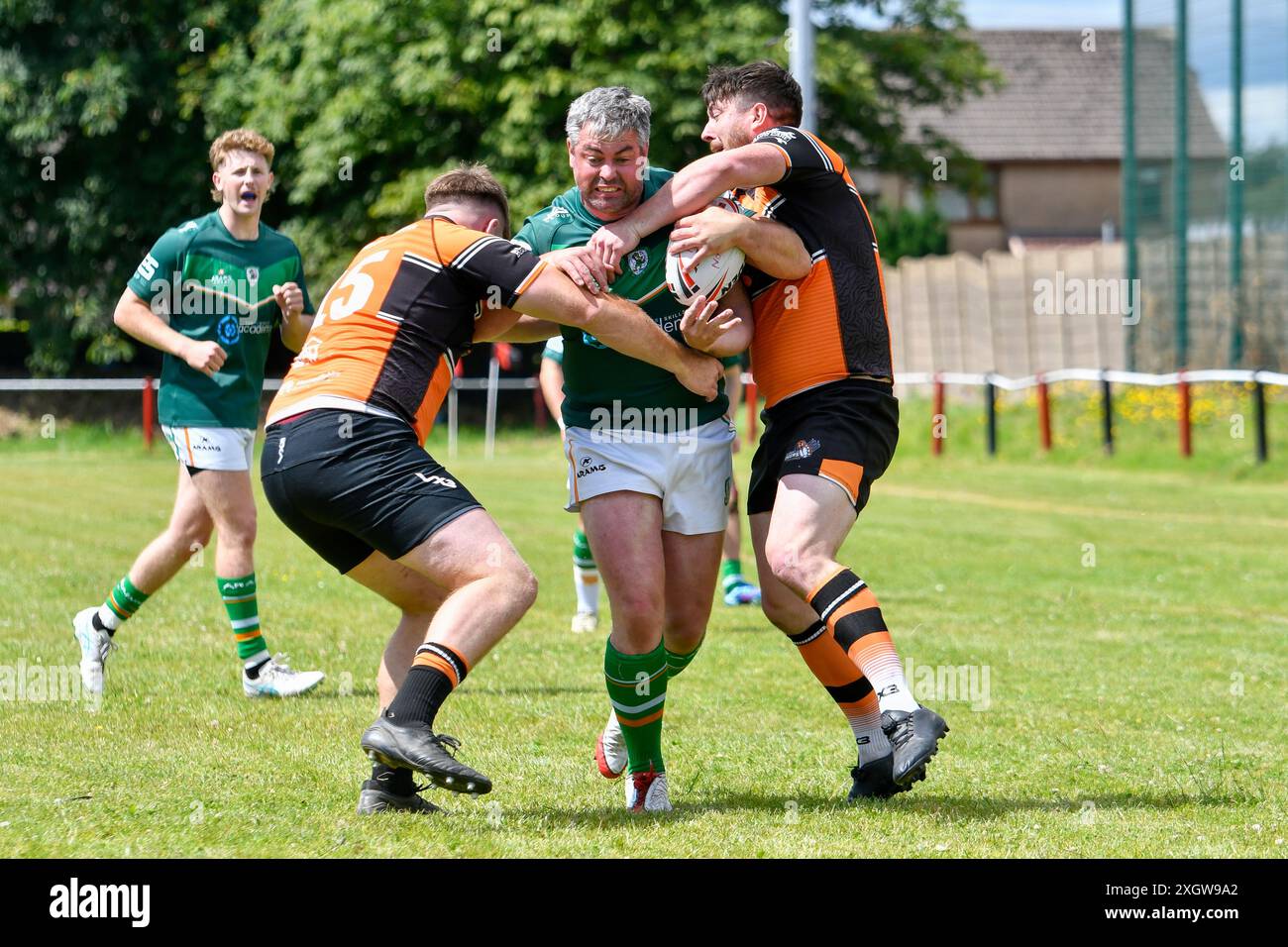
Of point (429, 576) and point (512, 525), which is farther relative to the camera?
point (512, 525)

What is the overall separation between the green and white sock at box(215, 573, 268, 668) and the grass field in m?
0.20

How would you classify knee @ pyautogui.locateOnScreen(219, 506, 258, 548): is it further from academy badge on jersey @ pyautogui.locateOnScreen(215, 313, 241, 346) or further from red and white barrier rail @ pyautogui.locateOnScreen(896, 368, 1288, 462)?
red and white barrier rail @ pyautogui.locateOnScreen(896, 368, 1288, 462)

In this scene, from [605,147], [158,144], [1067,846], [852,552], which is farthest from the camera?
[158,144]

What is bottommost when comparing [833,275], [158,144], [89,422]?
[89,422]

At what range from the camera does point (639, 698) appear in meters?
5.42

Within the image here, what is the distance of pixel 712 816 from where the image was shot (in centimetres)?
529

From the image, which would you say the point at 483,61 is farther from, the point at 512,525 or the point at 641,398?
the point at 641,398

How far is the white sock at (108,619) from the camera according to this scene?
764cm

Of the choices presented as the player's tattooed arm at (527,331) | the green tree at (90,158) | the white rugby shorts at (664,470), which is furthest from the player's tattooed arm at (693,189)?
the green tree at (90,158)

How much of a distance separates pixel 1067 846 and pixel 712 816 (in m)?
1.12

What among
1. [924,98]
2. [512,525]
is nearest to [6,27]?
[924,98]

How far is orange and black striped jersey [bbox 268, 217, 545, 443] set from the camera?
16.3 feet

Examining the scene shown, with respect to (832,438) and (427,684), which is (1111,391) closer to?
(832,438)
